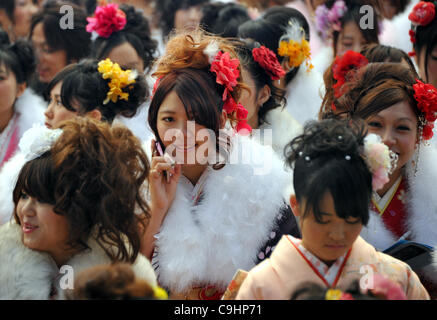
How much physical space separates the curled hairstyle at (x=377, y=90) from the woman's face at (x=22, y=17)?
395cm

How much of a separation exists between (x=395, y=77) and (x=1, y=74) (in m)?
2.60

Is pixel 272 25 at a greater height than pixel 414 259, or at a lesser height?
greater

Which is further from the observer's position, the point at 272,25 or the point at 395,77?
the point at 272,25

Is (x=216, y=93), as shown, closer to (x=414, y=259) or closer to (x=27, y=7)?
(x=414, y=259)

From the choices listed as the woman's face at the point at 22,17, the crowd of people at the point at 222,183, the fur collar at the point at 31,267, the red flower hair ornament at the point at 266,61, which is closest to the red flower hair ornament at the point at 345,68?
the crowd of people at the point at 222,183

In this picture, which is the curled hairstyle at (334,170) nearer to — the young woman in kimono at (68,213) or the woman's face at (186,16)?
the young woman in kimono at (68,213)

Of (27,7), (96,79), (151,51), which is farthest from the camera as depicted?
(27,7)

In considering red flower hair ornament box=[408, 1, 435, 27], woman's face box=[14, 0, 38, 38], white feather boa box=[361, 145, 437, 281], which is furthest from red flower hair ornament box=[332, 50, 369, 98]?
woman's face box=[14, 0, 38, 38]

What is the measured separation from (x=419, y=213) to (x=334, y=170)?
106cm

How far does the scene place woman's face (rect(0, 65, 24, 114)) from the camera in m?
3.86

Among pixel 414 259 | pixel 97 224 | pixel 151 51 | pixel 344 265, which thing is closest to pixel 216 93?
pixel 97 224

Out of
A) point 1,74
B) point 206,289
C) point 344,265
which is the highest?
point 1,74

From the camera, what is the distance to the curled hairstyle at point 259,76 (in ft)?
11.5

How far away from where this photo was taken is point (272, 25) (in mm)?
3973
